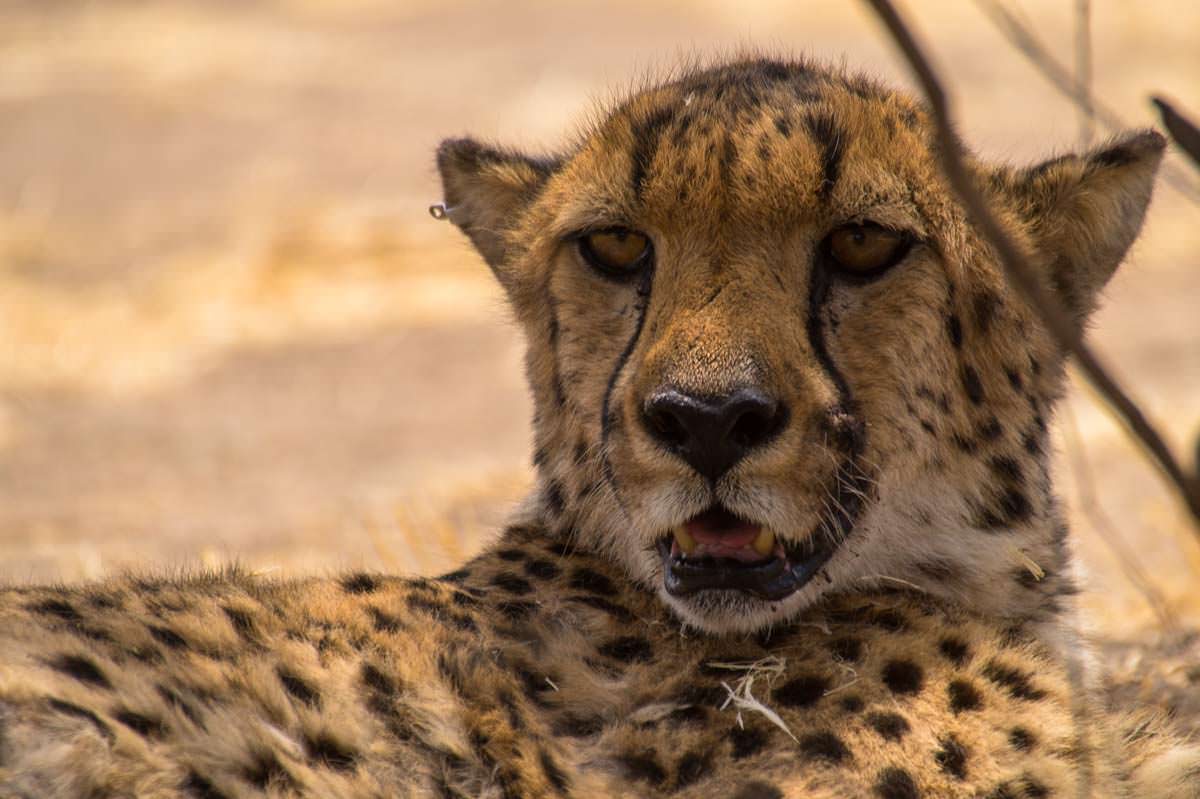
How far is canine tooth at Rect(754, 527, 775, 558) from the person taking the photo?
2287mm

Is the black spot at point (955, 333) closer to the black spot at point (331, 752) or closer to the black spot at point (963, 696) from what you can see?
the black spot at point (963, 696)

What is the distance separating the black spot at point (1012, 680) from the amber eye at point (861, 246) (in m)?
0.59

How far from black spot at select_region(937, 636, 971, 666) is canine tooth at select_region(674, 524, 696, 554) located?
0.39 m

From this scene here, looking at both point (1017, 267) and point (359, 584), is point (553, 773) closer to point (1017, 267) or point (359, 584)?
point (359, 584)

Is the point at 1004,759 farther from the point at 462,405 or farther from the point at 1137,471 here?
the point at 462,405

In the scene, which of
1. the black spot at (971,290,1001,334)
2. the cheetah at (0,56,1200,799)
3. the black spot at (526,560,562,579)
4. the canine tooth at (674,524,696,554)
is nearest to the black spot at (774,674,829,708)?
the cheetah at (0,56,1200,799)

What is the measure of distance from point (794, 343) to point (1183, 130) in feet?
2.40

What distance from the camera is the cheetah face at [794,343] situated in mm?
2240

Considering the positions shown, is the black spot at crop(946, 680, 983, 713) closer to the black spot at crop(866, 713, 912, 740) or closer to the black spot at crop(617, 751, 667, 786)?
the black spot at crop(866, 713, 912, 740)

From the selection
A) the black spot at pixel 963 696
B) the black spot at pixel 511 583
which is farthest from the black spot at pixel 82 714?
the black spot at pixel 963 696

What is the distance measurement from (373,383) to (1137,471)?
11.1 ft

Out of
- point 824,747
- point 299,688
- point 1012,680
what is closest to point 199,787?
point 299,688

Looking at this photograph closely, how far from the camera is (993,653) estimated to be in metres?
2.39

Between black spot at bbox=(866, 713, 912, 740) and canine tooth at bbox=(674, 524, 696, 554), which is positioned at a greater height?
canine tooth at bbox=(674, 524, 696, 554)
